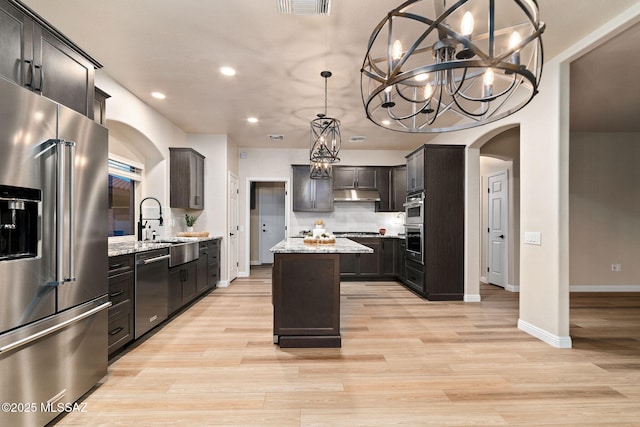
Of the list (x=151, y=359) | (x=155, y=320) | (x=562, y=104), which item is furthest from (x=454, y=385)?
(x=155, y=320)

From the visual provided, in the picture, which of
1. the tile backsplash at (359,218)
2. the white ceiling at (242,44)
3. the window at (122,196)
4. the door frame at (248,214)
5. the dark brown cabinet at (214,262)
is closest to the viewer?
the white ceiling at (242,44)

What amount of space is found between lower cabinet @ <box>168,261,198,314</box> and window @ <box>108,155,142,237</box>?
3.15ft

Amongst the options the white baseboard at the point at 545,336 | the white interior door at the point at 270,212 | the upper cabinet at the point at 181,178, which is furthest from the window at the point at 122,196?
the white baseboard at the point at 545,336

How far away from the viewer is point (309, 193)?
676cm

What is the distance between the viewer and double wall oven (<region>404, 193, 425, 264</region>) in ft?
16.1

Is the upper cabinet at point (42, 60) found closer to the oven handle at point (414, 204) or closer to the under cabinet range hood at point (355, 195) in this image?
the oven handle at point (414, 204)

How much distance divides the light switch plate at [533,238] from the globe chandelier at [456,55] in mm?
1535

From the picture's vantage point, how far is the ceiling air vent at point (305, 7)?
84.7 inches

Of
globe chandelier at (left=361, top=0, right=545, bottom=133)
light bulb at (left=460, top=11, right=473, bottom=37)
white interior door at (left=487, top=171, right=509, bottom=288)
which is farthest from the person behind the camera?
white interior door at (left=487, top=171, right=509, bottom=288)

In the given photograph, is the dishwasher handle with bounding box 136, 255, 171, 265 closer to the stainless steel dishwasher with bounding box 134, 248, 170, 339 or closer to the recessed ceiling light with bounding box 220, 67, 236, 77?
the stainless steel dishwasher with bounding box 134, 248, 170, 339

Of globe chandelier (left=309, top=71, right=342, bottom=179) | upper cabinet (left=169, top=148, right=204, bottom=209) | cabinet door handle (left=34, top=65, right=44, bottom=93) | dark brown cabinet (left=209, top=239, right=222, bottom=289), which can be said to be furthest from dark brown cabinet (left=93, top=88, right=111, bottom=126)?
dark brown cabinet (left=209, top=239, right=222, bottom=289)

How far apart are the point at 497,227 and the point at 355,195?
9.31ft

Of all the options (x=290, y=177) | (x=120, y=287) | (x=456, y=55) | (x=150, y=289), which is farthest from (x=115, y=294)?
(x=290, y=177)

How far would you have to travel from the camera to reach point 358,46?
9.34 ft
